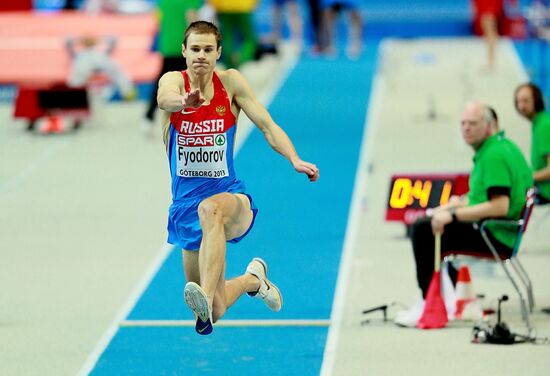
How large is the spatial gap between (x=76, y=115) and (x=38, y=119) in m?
0.51

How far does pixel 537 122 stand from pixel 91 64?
9918 mm

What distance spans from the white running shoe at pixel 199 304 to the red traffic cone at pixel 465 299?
8.07 ft

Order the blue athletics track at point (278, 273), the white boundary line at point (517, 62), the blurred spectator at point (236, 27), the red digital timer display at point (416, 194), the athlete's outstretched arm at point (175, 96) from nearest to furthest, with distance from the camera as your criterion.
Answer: the athlete's outstretched arm at point (175, 96)
the blue athletics track at point (278, 273)
the red digital timer display at point (416, 194)
the blurred spectator at point (236, 27)
the white boundary line at point (517, 62)

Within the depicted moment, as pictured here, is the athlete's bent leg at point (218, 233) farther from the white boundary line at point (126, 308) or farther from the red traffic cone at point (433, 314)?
the red traffic cone at point (433, 314)

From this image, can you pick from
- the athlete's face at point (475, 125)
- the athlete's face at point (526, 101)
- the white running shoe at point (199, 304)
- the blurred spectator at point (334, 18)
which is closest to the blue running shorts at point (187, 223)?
the white running shoe at point (199, 304)

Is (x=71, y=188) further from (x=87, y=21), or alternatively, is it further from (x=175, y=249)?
(x=87, y=21)

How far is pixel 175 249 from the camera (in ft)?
37.9

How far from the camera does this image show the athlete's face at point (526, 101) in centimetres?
1064

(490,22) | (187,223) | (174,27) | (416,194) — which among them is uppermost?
(490,22)

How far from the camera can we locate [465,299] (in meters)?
9.23

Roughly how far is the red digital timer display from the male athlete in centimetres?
371

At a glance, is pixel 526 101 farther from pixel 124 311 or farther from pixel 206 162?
pixel 206 162

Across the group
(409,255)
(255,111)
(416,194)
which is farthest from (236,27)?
(255,111)

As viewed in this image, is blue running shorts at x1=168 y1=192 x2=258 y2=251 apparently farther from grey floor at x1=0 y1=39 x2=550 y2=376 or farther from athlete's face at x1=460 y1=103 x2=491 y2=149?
athlete's face at x1=460 y1=103 x2=491 y2=149
